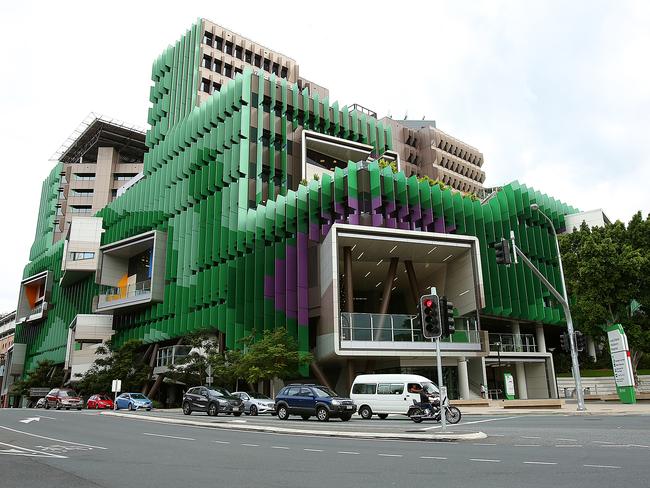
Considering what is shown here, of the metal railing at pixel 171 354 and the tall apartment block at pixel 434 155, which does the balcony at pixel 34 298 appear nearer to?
the metal railing at pixel 171 354

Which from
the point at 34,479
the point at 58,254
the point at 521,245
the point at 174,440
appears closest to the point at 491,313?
the point at 521,245

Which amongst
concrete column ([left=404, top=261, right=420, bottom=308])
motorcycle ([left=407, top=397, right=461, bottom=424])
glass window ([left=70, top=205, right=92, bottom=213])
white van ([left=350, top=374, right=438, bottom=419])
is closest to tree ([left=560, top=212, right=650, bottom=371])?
concrete column ([left=404, top=261, right=420, bottom=308])

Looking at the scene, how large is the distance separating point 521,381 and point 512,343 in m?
4.57

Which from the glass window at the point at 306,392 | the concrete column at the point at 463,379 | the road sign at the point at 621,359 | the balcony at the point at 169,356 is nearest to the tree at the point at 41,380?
the balcony at the point at 169,356

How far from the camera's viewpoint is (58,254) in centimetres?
9325

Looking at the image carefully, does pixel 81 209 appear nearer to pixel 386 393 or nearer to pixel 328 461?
pixel 386 393

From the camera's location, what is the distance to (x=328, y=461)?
1156 centimetres

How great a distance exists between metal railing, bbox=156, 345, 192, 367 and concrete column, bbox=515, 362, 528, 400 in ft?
102

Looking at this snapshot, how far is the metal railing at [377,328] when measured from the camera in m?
40.2

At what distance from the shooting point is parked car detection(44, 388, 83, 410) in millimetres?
46438

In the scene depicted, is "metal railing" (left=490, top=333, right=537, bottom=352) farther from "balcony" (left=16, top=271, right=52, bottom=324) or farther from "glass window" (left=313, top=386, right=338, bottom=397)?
"balcony" (left=16, top=271, right=52, bottom=324)

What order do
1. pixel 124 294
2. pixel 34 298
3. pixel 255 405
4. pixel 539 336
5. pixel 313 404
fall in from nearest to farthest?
pixel 313 404 < pixel 255 405 < pixel 539 336 < pixel 124 294 < pixel 34 298

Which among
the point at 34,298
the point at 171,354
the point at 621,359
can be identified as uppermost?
the point at 34,298

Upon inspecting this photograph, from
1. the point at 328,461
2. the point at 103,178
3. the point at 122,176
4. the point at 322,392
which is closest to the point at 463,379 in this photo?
the point at 322,392
